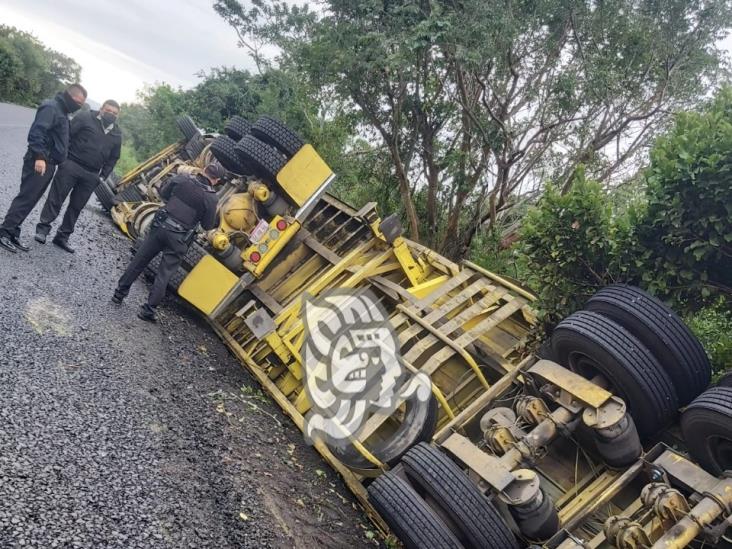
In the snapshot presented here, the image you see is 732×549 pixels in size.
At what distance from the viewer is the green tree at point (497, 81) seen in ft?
25.6

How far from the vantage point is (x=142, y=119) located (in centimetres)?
3209


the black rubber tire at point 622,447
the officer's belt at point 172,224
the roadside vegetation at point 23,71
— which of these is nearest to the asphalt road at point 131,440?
the officer's belt at point 172,224

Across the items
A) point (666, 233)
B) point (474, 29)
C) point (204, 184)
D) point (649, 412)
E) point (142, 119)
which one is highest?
point (474, 29)

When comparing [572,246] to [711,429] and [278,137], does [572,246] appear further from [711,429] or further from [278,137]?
[278,137]

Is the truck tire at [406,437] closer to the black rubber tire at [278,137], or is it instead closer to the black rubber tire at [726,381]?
the black rubber tire at [726,381]

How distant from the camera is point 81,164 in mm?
5320

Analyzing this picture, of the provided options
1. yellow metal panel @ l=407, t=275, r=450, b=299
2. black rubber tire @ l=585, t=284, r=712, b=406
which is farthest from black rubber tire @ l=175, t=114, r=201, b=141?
black rubber tire @ l=585, t=284, r=712, b=406

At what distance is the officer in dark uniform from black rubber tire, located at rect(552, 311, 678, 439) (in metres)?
3.23

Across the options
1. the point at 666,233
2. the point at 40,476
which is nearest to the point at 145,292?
the point at 40,476

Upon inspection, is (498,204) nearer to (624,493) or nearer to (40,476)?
(624,493)

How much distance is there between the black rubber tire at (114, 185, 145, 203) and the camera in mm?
8273

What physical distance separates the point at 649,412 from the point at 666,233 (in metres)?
1.35

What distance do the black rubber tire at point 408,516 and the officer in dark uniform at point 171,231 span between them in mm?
2773

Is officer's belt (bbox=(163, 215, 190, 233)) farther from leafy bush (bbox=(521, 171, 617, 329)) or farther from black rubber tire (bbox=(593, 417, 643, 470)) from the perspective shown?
black rubber tire (bbox=(593, 417, 643, 470))
